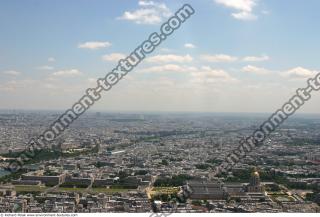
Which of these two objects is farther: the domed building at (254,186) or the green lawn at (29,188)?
the green lawn at (29,188)

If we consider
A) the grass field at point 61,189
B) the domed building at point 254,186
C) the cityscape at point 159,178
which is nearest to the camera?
the cityscape at point 159,178

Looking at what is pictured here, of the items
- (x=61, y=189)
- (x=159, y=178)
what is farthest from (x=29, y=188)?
(x=159, y=178)

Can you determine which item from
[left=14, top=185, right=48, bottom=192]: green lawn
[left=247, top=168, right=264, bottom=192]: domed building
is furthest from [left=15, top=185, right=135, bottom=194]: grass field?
[left=247, top=168, right=264, bottom=192]: domed building

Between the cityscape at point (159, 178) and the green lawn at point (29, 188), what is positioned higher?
the cityscape at point (159, 178)

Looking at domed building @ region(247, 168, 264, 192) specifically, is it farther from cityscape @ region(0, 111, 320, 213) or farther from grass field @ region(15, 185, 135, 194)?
grass field @ region(15, 185, 135, 194)

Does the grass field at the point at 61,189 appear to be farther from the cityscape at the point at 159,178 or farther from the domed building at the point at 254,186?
the domed building at the point at 254,186

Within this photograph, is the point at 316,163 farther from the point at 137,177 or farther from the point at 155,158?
the point at 137,177

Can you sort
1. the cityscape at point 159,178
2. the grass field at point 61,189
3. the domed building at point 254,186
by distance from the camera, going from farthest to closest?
the grass field at point 61,189
the domed building at point 254,186
the cityscape at point 159,178

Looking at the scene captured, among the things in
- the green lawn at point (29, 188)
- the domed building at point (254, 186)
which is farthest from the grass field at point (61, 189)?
the domed building at point (254, 186)
